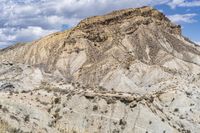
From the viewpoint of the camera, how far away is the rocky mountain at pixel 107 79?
3981cm

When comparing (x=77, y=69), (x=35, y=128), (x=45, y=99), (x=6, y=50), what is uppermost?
(x=6, y=50)

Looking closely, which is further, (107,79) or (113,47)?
(113,47)

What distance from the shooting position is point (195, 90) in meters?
54.5

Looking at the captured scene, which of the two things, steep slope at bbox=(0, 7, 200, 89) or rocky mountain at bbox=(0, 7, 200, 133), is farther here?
steep slope at bbox=(0, 7, 200, 89)

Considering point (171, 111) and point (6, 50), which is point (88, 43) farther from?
point (171, 111)

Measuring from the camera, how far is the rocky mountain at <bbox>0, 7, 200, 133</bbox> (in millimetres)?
39812

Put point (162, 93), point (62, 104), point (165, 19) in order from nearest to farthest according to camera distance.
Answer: point (62, 104) → point (162, 93) → point (165, 19)

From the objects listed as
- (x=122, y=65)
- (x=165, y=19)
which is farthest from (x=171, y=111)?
(x=165, y=19)

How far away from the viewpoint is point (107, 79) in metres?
99.0

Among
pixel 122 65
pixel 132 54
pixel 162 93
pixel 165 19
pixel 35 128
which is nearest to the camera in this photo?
pixel 35 128

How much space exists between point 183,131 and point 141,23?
268 ft

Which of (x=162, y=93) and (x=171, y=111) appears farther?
(x=162, y=93)

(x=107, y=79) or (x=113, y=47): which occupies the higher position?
(x=113, y=47)

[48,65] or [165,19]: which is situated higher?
[165,19]
